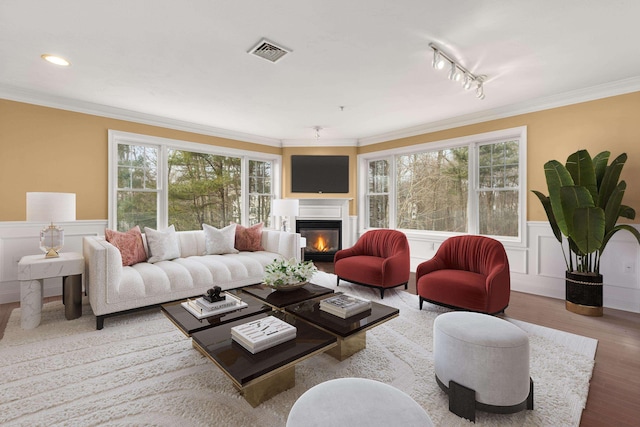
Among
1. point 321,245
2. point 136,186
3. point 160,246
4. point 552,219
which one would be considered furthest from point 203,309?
point 321,245

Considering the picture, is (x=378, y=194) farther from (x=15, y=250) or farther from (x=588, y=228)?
(x=15, y=250)

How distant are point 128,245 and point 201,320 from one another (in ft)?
6.17

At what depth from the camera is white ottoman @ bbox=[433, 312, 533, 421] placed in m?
1.59

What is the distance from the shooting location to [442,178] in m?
5.11

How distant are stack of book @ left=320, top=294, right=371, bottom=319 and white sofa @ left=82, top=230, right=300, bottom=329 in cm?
167

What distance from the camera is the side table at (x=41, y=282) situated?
2723mm

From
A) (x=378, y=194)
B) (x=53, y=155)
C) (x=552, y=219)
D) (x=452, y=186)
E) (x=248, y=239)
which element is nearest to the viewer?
(x=552, y=219)

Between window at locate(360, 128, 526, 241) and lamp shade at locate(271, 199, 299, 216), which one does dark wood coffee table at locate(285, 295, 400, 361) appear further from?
window at locate(360, 128, 526, 241)

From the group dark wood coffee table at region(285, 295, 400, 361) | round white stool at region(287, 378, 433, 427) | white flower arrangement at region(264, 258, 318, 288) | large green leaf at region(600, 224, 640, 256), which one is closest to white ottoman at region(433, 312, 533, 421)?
dark wood coffee table at region(285, 295, 400, 361)

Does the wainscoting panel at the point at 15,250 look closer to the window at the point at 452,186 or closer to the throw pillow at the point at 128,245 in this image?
the throw pillow at the point at 128,245

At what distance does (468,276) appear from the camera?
3.07m

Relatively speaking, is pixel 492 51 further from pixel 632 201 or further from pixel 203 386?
pixel 203 386

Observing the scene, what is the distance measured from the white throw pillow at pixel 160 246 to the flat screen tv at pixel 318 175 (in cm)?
284

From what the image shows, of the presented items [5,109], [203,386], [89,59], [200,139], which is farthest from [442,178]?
[5,109]
